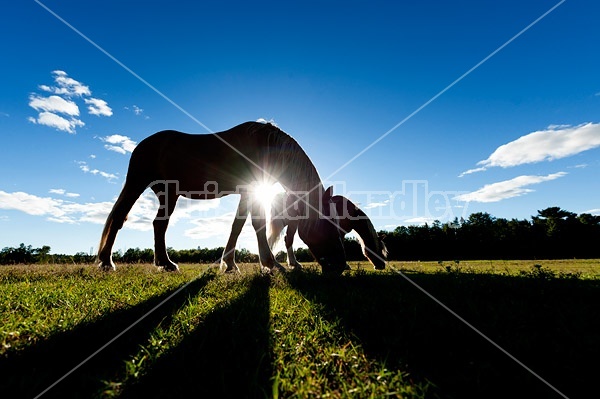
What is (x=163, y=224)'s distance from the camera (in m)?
6.55

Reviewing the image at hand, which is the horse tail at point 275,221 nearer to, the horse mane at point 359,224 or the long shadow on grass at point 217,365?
the horse mane at point 359,224

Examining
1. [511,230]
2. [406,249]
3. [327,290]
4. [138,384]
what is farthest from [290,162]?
[511,230]

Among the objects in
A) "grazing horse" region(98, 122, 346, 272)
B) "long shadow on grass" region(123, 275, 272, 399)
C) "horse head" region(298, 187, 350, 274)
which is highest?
"grazing horse" region(98, 122, 346, 272)

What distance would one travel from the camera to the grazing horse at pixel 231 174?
5668 mm

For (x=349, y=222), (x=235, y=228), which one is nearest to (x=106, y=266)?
(x=235, y=228)

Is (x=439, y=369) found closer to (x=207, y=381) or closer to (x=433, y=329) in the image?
(x=433, y=329)

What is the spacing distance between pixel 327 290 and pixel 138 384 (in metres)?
2.34

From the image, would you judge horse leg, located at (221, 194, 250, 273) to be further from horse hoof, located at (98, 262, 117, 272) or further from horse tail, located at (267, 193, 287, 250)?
horse hoof, located at (98, 262, 117, 272)

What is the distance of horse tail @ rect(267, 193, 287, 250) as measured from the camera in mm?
6885

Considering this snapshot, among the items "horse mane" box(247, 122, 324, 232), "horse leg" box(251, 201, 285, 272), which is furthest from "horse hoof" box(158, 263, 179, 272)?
"horse mane" box(247, 122, 324, 232)

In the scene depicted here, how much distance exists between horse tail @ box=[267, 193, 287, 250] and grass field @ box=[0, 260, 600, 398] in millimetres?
3880

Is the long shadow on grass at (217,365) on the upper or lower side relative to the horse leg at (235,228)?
lower

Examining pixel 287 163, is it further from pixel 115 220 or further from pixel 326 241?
pixel 115 220

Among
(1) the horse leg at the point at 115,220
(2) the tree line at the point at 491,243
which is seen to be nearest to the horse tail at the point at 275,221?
(1) the horse leg at the point at 115,220
